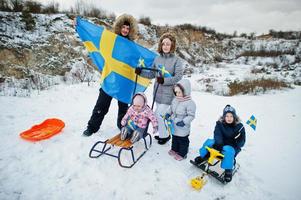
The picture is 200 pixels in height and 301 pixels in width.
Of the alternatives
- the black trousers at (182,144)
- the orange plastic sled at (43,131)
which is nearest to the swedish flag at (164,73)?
the black trousers at (182,144)

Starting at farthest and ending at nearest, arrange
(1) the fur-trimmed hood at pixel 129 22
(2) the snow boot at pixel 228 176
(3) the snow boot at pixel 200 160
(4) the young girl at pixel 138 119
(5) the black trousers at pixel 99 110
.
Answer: (5) the black trousers at pixel 99 110 < (1) the fur-trimmed hood at pixel 129 22 < (4) the young girl at pixel 138 119 < (3) the snow boot at pixel 200 160 < (2) the snow boot at pixel 228 176

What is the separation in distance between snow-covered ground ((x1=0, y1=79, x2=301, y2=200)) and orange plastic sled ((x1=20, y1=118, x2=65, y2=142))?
11cm

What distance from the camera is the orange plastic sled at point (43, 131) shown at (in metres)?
3.93

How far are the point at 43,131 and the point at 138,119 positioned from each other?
A: 2108 mm

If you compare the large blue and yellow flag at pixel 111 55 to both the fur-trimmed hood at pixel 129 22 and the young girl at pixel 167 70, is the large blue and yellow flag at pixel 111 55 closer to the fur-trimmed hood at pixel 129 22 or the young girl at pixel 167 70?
the fur-trimmed hood at pixel 129 22

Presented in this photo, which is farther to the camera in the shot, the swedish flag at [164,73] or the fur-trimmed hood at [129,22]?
the fur-trimmed hood at [129,22]

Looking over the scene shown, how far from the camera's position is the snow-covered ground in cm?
292

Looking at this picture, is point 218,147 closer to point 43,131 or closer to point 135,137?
point 135,137

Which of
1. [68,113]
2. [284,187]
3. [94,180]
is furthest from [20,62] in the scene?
[284,187]

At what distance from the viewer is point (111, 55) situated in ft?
13.7

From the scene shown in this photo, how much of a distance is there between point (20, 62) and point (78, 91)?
13.5 feet

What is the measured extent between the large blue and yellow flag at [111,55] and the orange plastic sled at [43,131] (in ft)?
4.53

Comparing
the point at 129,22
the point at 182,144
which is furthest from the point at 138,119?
the point at 129,22

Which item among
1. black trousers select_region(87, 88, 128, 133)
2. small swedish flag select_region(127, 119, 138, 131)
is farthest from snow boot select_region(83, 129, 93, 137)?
small swedish flag select_region(127, 119, 138, 131)
